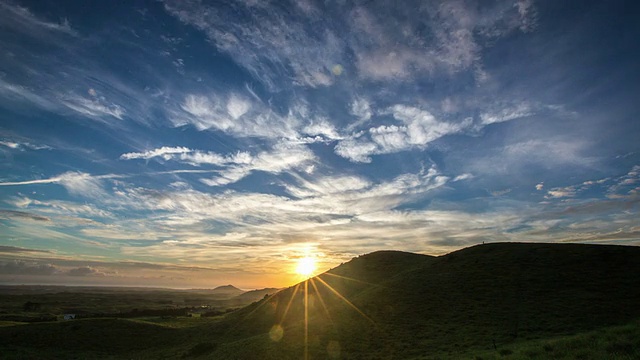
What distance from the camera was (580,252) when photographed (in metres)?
55.8

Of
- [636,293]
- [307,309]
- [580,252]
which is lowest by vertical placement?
[307,309]

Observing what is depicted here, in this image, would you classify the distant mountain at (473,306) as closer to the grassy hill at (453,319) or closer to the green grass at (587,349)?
the grassy hill at (453,319)

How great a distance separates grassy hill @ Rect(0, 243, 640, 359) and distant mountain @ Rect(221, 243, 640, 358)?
143mm

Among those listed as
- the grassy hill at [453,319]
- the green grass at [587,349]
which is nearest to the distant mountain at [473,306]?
the grassy hill at [453,319]

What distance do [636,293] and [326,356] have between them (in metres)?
40.5

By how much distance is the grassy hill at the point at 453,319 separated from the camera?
103 feet

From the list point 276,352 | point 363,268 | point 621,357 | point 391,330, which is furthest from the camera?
point 363,268

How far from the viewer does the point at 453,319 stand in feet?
132

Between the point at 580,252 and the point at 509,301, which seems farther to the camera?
the point at 580,252

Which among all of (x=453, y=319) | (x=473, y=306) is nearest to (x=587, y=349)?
(x=453, y=319)

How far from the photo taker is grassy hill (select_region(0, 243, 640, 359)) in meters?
31.4

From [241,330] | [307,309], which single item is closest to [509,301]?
[307,309]

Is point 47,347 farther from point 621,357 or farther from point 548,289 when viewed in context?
point 548,289

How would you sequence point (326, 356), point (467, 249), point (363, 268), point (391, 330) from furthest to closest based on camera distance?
point (363, 268) < point (467, 249) < point (391, 330) < point (326, 356)
